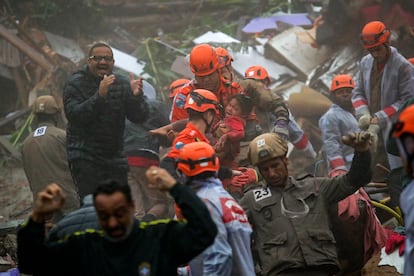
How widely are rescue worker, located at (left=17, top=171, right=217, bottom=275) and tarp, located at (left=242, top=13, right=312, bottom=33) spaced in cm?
1187

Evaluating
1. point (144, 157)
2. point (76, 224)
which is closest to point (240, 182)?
point (144, 157)

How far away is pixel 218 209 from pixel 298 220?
0.77 metres

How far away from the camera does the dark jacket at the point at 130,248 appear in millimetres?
5285

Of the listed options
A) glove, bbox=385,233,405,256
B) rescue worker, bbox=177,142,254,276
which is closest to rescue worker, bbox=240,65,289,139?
glove, bbox=385,233,405,256

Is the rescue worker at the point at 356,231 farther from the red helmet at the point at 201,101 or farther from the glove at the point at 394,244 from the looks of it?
the red helmet at the point at 201,101

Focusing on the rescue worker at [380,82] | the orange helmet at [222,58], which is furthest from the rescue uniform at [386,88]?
the orange helmet at [222,58]

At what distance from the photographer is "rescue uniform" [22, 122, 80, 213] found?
10.2 m

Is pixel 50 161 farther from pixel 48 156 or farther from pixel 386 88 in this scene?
pixel 386 88

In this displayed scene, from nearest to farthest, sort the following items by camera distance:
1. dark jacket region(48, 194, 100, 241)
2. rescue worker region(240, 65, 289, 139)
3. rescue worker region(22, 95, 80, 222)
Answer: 1. dark jacket region(48, 194, 100, 241)
2. rescue worker region(240, 65, 289, 139)
3. rescue worker region(22, 95, 80, 222)

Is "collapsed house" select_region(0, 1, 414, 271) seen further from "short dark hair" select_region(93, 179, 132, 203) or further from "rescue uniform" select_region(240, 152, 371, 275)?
"short dark hair" select_region(93, 179, 132, 203)

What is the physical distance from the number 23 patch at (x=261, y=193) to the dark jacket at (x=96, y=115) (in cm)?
225

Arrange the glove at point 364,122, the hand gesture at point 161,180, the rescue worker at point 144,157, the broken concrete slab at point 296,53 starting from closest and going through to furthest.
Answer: the hand gesture at point 161,180 → the glove at point 364,122 → the rescue worker at point 144,157 → the broken concrete slab at point 296,53

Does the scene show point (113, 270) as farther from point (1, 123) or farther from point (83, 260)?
point (1, 123)

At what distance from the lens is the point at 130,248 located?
17.5 feet
